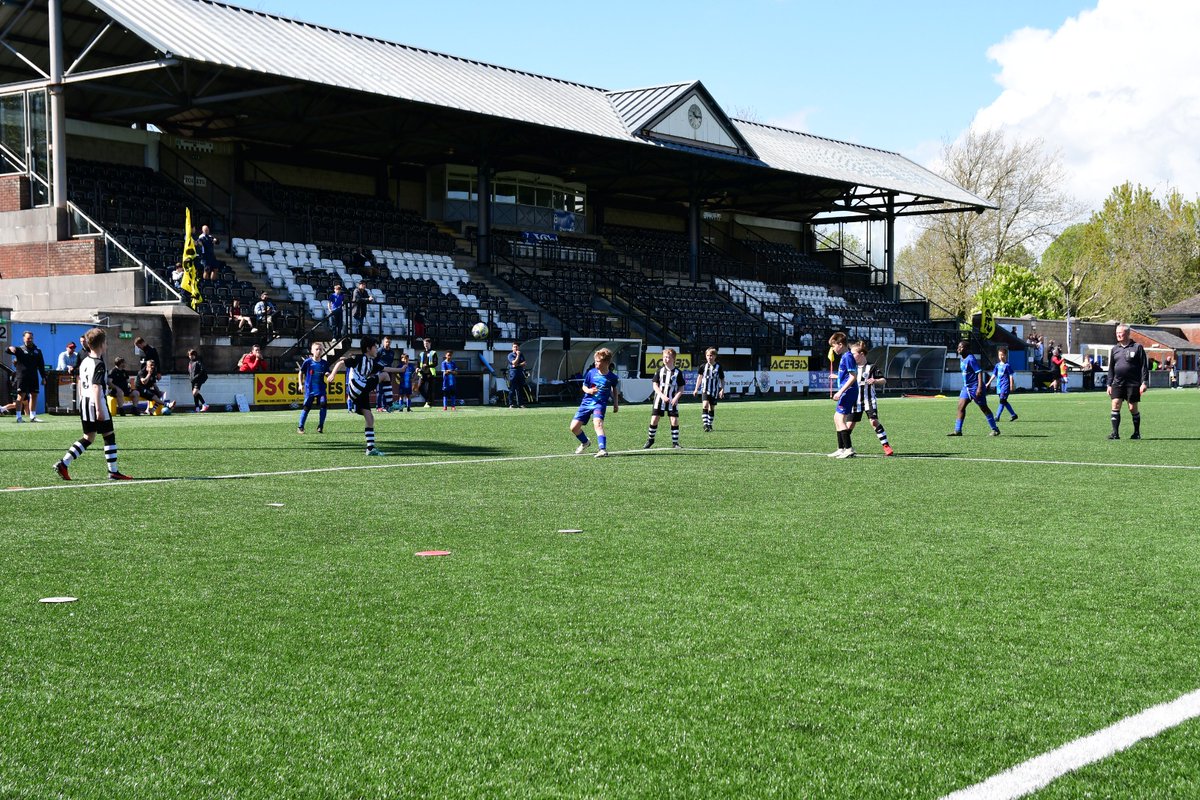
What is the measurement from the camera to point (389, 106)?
39969mm

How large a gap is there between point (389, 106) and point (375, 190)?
11.2m

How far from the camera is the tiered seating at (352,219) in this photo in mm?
45031

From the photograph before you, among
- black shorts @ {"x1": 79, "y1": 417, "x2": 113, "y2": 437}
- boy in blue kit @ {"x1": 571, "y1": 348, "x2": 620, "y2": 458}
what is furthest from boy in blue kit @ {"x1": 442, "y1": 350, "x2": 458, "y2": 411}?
black shorts @ {"x1": 79, "y1": 417, "x2": 113, "y2": 437}


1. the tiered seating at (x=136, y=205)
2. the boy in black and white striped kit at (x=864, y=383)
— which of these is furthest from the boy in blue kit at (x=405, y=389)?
the boy in black and white striped kit at (x=864, y=383)

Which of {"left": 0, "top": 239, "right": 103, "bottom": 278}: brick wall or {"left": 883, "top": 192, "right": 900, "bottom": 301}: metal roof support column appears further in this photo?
{"left": 883, "top": 192, "right": 900, "bottom": 301}: metal roof support column

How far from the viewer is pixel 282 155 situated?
47312 mm

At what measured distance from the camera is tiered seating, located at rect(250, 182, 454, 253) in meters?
45.0

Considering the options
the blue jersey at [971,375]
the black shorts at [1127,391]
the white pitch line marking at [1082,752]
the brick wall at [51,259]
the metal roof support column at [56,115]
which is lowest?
the white pitch line marking at [1082,752]

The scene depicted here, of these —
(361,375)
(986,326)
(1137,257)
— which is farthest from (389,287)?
(1137,257)

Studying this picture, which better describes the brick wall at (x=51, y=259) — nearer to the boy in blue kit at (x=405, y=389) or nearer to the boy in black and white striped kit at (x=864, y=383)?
the boy in blue kit at (x=405, y=389)

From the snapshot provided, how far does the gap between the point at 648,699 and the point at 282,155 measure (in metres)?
45.4

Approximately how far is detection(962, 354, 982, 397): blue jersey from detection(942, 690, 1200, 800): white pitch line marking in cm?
1776

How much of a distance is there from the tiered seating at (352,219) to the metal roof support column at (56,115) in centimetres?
981

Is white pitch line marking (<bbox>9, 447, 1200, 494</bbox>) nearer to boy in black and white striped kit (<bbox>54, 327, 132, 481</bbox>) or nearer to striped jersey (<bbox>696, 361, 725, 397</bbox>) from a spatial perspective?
boy in black and white striped kit (<bbox>54, 327, 132, 481</bbox>)
